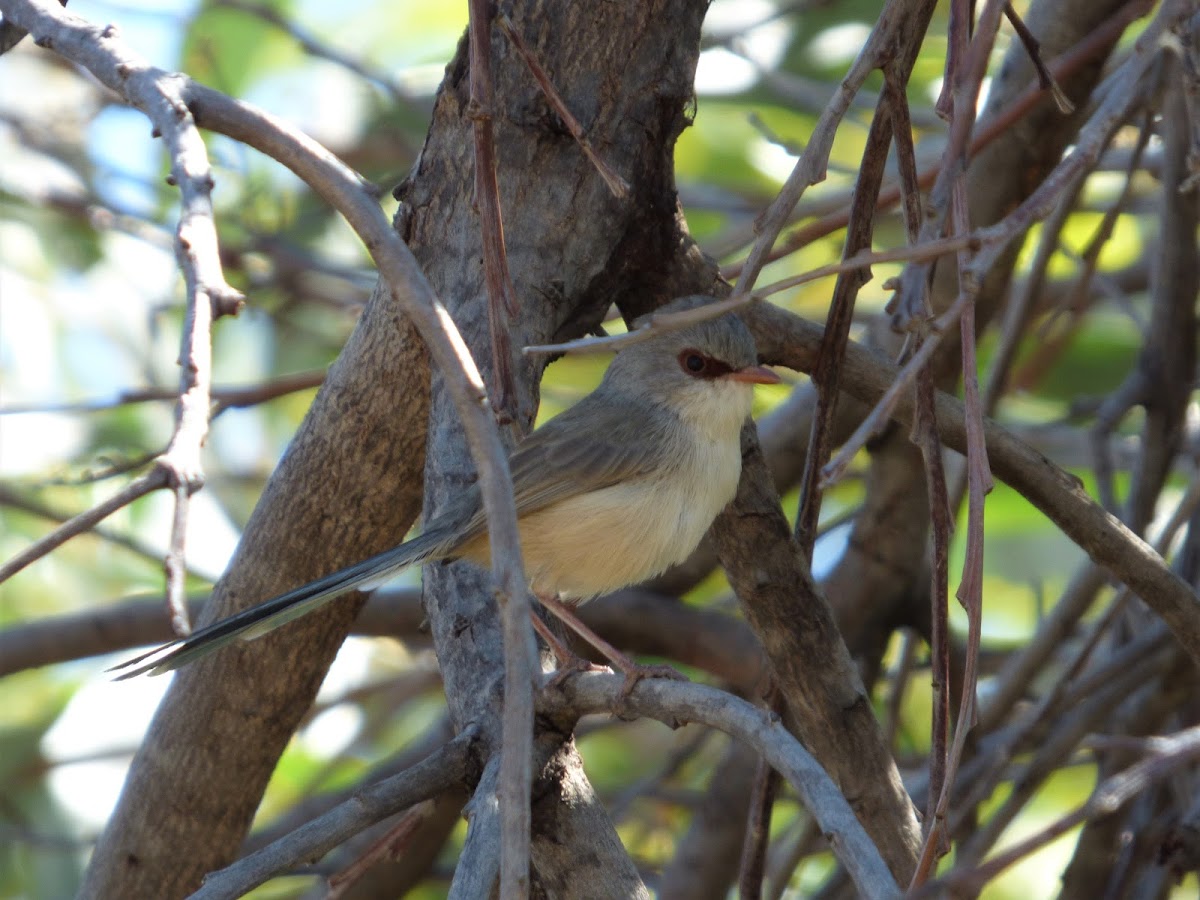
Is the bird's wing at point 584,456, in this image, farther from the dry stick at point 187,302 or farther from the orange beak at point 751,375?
the dry stick at point 187,302

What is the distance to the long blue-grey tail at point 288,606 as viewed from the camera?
2.45 meters

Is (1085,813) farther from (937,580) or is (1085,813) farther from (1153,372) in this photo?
(1153,372)

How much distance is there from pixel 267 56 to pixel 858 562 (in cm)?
422

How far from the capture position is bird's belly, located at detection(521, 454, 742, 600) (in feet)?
10.4

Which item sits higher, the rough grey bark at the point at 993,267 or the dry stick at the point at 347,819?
the rough grey bark at the point at 993,267

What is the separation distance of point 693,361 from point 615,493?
541mm

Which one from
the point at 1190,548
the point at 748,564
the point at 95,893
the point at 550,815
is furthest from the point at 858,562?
the point at 95,893

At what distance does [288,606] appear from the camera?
272 centimetres

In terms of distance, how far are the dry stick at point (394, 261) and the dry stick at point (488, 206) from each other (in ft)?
0.46

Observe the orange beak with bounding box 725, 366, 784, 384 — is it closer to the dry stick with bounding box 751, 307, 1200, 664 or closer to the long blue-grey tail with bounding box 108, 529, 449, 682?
the dry stick with bounding box 751, 307, 1200, 664

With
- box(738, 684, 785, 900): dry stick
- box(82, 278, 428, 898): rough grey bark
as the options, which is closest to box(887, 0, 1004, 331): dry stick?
box(738, 684, 785, 900): dry stick

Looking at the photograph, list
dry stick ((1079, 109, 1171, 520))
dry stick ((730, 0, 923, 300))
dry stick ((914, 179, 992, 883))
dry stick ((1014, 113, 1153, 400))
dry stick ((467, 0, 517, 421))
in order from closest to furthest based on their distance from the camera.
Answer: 1. dry stick ((914, 179, 992, 883))
2. dry stick ((467, 0, 517, 421))
3. dry stick ((730, 0, 923, 300))
4. dry stick ((1014, 113, 1153, 400))
5. dry stick ((1079, 109, 1171, 520))

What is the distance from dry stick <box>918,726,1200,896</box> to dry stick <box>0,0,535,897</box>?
1.60 feet

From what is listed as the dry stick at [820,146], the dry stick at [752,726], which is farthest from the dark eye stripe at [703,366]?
the dry stick at [752,726]
